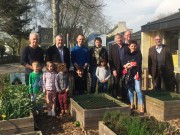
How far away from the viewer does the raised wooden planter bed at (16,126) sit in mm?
5590

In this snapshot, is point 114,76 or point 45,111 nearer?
point 45,111

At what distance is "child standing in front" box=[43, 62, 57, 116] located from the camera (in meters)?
7.23

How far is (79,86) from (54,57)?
3.91 ft

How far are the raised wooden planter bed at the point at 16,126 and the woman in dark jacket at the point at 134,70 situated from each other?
9.35 feet

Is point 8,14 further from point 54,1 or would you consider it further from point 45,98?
point 45,98

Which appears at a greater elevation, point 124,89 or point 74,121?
point 124,89

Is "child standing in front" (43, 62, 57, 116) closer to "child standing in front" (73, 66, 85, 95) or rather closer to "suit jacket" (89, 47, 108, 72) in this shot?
"child standing in front" (73, 66, 85, 95)

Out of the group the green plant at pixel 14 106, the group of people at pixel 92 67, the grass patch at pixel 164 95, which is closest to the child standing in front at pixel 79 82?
the group of people at pixel 92 67

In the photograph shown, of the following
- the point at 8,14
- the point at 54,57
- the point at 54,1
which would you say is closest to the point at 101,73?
the point at 54,57

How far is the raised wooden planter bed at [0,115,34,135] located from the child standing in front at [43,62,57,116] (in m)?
1.51

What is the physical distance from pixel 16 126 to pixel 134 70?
324 cm

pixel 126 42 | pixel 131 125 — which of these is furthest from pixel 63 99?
pixel 131 125

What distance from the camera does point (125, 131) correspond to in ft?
16.4

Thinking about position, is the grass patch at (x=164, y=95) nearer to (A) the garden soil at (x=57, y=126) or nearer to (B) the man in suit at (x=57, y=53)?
(A) the garden soil at (x=57, y=126)
